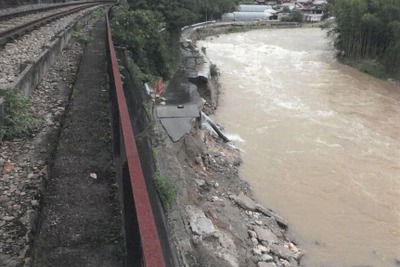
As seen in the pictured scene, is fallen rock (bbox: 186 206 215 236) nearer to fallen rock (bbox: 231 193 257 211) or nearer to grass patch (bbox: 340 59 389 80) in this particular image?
fallen rock (bbox: 231 193 257 211)

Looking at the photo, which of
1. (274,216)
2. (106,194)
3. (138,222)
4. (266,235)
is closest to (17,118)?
(106,194)

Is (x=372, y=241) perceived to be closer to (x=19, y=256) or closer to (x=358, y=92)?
(x=19, y=256)

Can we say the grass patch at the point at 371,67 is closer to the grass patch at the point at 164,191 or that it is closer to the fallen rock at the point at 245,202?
the fallen rock at the point at 245,202

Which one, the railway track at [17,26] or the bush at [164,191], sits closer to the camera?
the bush at [164,191]

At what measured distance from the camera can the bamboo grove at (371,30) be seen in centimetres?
2700

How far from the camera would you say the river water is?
35.2 feet

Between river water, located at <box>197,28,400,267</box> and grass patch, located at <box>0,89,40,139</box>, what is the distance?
6.78 metres

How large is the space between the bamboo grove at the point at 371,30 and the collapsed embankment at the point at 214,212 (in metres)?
17.5

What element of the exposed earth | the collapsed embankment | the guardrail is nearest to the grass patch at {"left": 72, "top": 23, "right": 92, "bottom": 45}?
the exposed earth

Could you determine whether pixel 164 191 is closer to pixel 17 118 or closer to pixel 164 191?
pixel 164 191

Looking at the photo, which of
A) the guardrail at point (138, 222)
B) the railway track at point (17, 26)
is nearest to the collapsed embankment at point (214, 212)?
the guardrail at point (138, 222)

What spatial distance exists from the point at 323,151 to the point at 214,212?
7358mm

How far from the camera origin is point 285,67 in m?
29.2

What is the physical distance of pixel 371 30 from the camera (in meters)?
29.4
